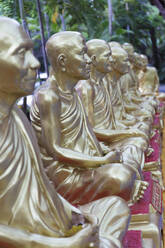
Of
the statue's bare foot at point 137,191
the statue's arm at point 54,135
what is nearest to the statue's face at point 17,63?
the statue's arm at point 54,135

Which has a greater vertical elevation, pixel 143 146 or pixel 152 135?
pixel 143 146

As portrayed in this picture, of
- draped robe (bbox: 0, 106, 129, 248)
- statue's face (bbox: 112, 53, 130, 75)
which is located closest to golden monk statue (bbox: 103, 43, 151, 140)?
statue's face (bbox: 112, 53, 130, 75)

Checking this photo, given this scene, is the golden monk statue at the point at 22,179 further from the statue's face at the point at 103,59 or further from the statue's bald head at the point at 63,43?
the statue's face at the point at 103,59

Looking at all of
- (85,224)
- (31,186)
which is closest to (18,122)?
(31,186)

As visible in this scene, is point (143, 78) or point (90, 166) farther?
point (143, 78)

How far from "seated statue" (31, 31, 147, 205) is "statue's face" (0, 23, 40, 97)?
690mm

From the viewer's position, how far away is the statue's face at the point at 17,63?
117cm

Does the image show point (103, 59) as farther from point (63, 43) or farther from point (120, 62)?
point (63, 43)

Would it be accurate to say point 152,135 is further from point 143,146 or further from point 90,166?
point 90,166

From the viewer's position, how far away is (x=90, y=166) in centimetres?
195

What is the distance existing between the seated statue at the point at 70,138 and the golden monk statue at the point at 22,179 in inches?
24.2

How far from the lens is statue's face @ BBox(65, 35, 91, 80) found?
204cm

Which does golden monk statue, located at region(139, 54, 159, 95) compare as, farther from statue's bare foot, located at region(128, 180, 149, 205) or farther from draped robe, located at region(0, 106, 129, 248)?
draped robe, located at region(0, 106, 129, 248)

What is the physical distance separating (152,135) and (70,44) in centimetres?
226
